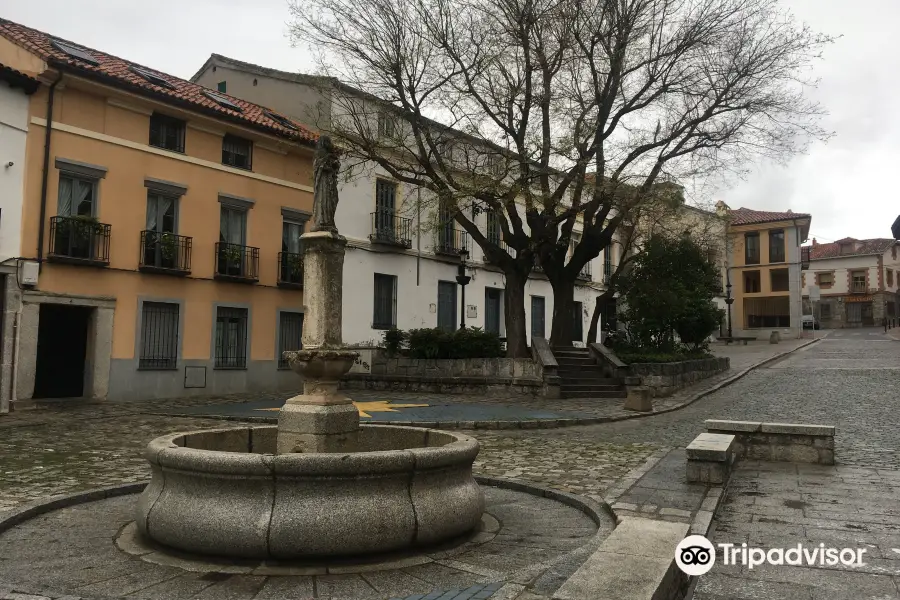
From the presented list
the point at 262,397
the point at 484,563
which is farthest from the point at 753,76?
the point at 484,563

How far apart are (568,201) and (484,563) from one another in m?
27.2

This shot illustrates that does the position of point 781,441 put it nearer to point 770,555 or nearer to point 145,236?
point 770,555

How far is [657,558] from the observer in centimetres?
350

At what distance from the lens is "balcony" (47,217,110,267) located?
16078mm

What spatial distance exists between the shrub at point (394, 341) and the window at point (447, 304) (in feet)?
15.0

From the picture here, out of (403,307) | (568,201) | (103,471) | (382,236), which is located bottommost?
(103,471)

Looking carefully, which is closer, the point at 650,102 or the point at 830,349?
the point at 650,102

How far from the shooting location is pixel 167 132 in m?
18.8

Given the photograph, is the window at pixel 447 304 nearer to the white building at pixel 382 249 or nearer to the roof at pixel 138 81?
the white building at pixel 382 249

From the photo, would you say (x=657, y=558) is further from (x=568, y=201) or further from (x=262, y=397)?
(x=568, y=201)

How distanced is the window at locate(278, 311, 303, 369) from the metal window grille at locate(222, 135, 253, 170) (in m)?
4.76

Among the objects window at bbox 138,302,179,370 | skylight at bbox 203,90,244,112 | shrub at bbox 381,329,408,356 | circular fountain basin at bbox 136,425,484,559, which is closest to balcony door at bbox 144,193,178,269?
window at bbox 138,302,179,370

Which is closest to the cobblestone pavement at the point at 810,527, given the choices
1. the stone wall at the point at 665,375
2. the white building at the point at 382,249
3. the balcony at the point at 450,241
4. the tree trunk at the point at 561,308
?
the stone wall at the point at 665,375

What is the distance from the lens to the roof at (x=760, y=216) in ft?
171
